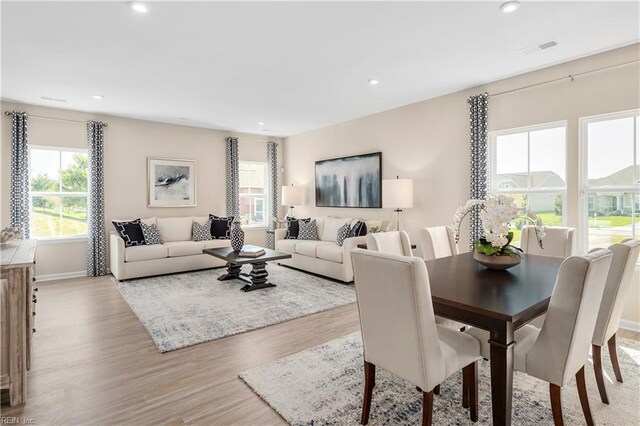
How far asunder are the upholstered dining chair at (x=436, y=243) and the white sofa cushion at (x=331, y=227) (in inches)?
105

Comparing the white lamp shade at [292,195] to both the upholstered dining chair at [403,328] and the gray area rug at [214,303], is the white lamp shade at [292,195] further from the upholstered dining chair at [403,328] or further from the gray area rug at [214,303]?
the upholstered dining chair at [403,328]

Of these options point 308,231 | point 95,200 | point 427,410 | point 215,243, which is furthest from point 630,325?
point 95,200

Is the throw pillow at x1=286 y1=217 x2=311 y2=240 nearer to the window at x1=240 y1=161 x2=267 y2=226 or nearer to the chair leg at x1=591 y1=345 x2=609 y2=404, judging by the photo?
the window at x1=240 y1=161 x2=267 y2=226

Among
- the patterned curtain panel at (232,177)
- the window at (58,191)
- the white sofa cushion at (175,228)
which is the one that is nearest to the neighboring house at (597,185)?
the patterned curtain panel at (232,177)

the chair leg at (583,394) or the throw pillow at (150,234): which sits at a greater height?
the throw pillow at (150,234)

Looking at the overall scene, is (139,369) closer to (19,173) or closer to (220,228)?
(220,228)

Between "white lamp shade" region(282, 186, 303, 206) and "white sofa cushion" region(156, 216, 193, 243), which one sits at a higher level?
"white lamp shade" region(282, 186, 303, 206)

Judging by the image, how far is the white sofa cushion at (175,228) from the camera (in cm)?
602

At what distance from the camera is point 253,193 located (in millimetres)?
7672

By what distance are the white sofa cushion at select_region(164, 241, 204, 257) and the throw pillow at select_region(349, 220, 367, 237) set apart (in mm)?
2582

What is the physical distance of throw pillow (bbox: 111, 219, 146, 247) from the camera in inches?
213

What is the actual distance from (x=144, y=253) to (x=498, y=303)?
515 cm

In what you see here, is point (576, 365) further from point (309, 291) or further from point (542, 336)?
point (309, 291)

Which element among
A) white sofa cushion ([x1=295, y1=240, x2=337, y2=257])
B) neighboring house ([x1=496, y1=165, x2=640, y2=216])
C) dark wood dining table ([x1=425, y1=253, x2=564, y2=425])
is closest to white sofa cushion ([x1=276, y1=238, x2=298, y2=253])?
white sofa cushion ([x1=295, y1=240, x2=337, y2=257])
